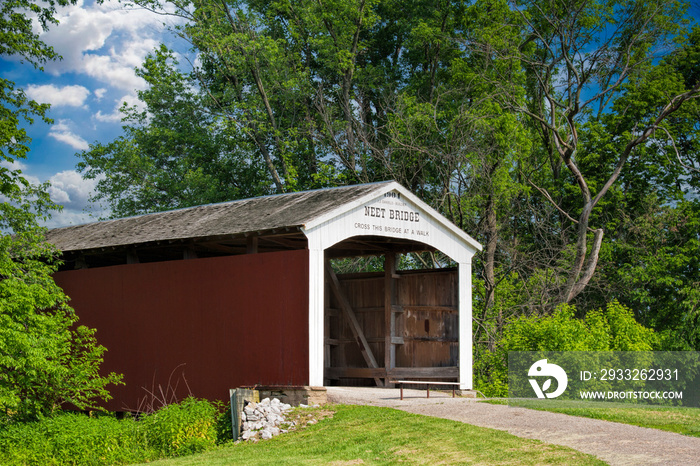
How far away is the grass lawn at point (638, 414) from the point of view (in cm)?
1073

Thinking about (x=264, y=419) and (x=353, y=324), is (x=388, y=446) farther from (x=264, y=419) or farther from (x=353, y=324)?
(x=353, y=324)

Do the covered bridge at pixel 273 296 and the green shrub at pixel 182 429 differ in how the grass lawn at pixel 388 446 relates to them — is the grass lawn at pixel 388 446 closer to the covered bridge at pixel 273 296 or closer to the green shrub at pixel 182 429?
the green shrub at pixel 182 429

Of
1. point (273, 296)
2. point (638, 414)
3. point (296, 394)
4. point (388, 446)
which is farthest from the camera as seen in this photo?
point (273, 296)

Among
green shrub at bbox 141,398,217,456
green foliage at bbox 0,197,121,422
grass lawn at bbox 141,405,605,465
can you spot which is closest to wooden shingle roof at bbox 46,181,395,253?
green foliage at bbox 0,197,121,422

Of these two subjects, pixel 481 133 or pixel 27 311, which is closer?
pixel 27 311

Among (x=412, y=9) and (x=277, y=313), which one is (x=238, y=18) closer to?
(x=412, y=9)

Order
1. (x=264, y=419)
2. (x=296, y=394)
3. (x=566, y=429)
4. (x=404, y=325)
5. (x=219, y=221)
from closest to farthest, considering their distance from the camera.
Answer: (x=566, y=429), (x=264, y=419), (x=296, y=394), (x=219, y=221), (x=404, y=325)

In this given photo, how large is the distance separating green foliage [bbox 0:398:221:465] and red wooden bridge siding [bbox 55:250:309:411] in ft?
3.31

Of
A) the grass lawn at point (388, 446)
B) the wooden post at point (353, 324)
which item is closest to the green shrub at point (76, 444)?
the grass lawn at point (388, 446)

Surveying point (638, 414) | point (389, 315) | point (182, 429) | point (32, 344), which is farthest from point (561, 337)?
point (32, 344)

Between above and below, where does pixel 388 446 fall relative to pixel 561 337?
below

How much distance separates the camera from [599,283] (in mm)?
27250

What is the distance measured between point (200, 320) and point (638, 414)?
24.6ft

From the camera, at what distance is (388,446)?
979cm
